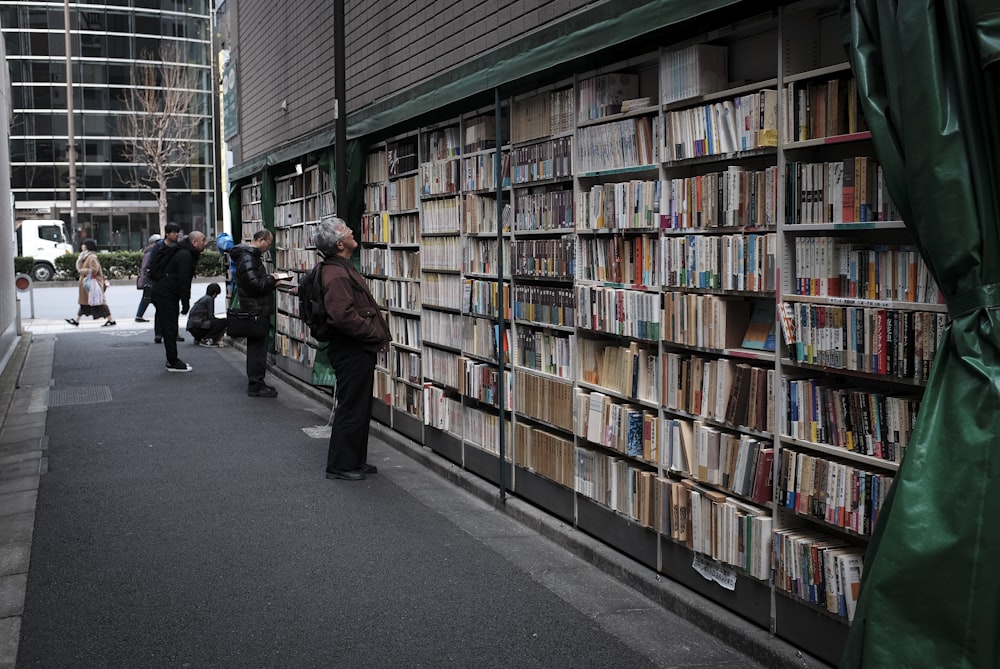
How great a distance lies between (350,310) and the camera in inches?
307

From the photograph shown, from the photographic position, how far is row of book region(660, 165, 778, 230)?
466 cm

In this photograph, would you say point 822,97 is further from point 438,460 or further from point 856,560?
point 438,460

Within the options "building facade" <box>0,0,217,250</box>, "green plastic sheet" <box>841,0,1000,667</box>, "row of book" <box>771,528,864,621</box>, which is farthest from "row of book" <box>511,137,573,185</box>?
"building facade" <box>0,0,217,250</box>

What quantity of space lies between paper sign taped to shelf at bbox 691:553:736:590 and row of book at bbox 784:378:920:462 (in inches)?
34.5

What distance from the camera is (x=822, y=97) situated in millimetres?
4316

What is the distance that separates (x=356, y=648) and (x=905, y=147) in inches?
127

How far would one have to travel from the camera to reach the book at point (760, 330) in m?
4.88

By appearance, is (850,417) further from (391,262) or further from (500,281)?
(391,262)

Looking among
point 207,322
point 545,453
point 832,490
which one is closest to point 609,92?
point 545,453

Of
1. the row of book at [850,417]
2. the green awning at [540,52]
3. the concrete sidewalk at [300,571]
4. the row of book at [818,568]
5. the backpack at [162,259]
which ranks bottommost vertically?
the concrete sidewalk at [300,571]

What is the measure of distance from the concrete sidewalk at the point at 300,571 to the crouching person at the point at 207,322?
8104 mm

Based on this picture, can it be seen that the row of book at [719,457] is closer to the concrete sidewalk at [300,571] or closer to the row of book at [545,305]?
the concrete sidewalk at [300,571]

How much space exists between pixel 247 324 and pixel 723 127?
8.63 meters

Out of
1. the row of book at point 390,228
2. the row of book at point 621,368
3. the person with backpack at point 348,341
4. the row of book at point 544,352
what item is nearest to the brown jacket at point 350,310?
the person with backpack at point 348,341
